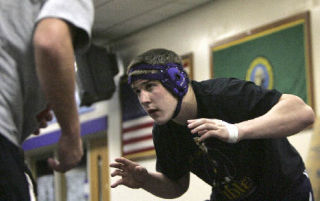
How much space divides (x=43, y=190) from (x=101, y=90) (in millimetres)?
2813

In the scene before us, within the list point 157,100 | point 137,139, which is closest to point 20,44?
point 157,100

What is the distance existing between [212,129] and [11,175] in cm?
101

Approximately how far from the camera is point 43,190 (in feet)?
30.4

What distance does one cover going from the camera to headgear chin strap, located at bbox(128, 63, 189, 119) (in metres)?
2.74

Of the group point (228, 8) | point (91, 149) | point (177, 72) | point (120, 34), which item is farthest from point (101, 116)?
point (177, 72)

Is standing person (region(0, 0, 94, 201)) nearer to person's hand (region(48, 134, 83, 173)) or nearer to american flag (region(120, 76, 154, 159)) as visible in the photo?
person's hand (region(48, 134, 83, 173))

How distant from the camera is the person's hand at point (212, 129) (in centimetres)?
214

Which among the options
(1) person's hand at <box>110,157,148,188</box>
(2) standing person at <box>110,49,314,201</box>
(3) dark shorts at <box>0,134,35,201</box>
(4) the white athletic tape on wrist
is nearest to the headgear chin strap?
(2) standing person at <box>110,49,314,201</box>

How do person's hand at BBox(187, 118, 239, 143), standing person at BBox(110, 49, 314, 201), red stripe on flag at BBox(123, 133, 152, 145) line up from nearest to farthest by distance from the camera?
person's hand at BBox(187, 118, 239, 143), standing person at BBox(110, 49, 314, 201), red stripe on flag at BBox(123, 133, 152, 145)

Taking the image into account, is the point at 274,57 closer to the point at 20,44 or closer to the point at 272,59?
the point at 272,59

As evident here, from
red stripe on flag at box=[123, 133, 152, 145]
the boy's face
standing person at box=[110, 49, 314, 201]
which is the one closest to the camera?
standing person at box=[110, 49, 314, 201]

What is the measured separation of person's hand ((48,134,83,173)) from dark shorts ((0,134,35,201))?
107 millimetres

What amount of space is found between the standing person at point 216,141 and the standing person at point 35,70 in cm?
114

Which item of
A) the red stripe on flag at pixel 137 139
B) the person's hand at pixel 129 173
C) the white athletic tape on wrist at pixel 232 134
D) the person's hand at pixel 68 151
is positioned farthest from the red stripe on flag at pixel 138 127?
the person's hand at pixel 68 151
